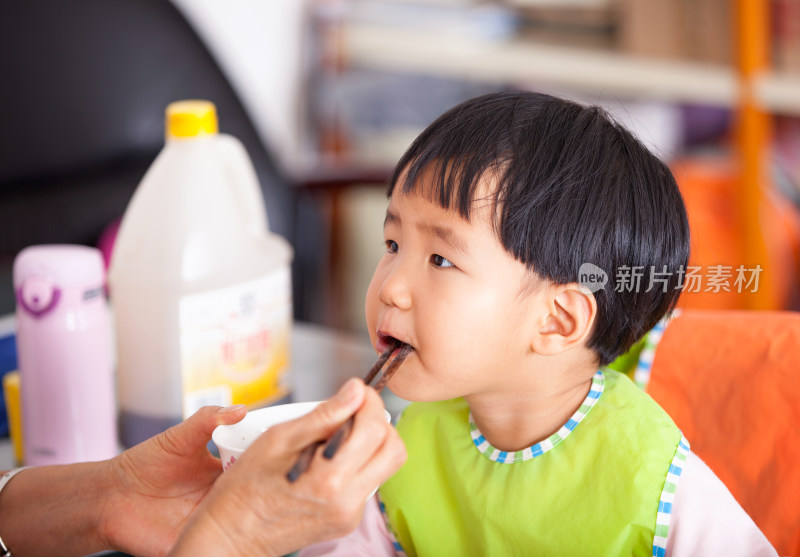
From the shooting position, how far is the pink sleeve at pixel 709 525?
0.69m

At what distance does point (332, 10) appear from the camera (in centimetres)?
256

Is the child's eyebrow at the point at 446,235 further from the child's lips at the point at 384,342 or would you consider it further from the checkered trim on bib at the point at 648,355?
the checkered trim on bib at the point at 648,355

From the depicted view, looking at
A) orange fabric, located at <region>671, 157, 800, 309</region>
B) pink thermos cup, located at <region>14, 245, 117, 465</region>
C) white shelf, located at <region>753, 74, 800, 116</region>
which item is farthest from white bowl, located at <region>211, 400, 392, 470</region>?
white shelf, located at <region>753, 74, 800, 116</region>

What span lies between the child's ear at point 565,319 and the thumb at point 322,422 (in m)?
0.23

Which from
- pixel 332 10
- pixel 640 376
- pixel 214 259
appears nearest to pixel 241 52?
pixel 332 10

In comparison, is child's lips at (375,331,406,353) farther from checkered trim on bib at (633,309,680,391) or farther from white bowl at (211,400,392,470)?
checkered trim on bib at (633,309,680,391)

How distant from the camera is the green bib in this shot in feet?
2.39

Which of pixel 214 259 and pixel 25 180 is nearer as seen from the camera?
pixel 214 259

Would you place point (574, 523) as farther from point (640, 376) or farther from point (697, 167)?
point (697, 167)

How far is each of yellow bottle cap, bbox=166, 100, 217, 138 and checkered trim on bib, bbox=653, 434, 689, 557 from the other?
0.64m

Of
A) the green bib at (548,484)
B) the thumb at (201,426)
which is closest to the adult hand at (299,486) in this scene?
the thumb at (201,426)

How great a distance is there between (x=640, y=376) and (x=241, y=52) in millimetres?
1826

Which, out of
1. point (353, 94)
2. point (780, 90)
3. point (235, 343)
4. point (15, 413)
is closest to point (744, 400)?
point (235, 343)

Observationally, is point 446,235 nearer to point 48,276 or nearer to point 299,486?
point 299,486
